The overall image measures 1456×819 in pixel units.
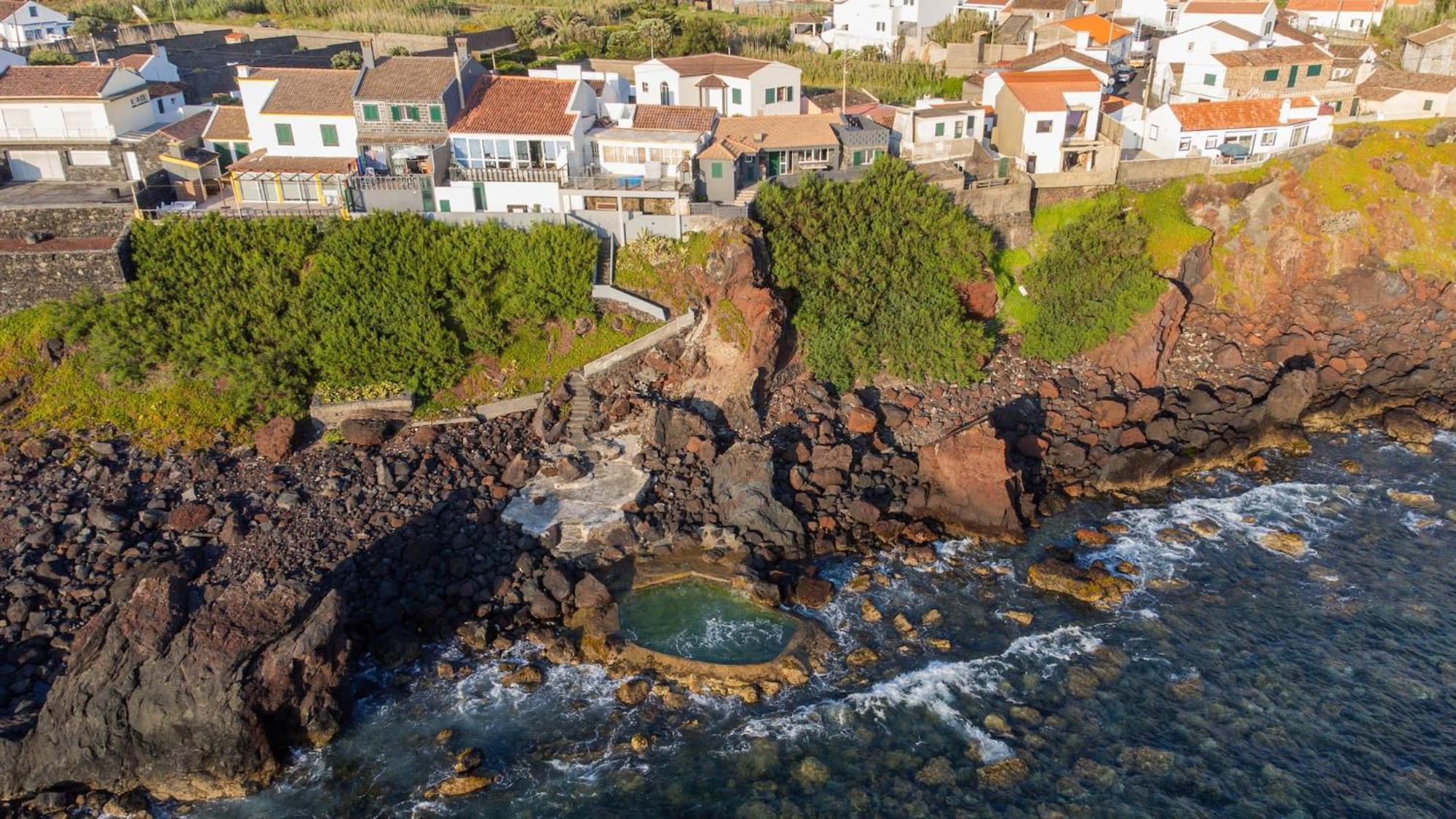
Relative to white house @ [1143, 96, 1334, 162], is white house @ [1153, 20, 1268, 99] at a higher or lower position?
higher

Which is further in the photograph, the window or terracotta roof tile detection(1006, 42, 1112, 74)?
terracotta roof tile detection(1006, 42, 1112, 74)

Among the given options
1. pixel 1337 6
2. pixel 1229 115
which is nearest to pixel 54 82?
pixel 1229 115

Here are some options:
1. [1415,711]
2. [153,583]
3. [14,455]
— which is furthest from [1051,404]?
[14,455]

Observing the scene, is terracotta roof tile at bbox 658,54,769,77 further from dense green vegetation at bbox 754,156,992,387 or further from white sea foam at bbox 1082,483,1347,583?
white sea foam at bbox 1082,483,1347,583

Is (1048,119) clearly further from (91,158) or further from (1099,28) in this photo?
(91,158)

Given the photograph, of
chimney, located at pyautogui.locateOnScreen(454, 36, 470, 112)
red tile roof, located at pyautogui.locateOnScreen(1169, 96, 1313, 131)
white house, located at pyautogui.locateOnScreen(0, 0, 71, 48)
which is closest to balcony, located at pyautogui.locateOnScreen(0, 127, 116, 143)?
chimney, located at pyautogui.locateOnScreen(454, 36, 470, 112)

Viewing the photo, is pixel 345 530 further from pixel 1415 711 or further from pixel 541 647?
pixel 1415 711
